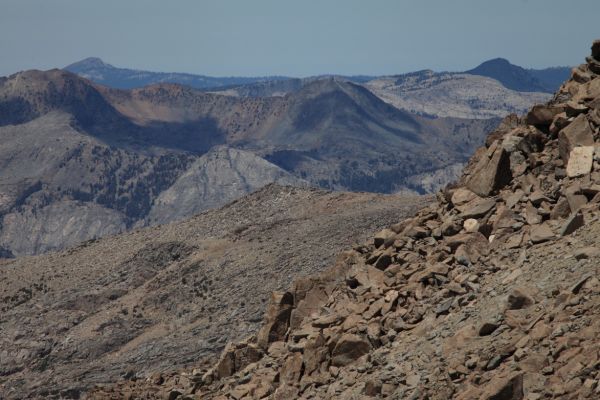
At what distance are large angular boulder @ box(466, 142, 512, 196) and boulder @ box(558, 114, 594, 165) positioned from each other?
136cm

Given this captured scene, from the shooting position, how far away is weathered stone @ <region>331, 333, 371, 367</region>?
20.4 meters

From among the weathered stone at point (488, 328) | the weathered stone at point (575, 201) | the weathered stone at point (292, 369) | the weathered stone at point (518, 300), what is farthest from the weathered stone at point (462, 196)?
the weathered stone at point (488, 328)

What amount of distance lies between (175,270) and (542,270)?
46.9m

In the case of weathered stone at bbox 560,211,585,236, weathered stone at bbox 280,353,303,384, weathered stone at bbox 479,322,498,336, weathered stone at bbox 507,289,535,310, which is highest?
weathered stone at bbox 560,211,585,236

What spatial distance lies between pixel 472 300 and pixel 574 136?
199 inches

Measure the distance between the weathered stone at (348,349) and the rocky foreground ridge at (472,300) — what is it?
20 millimetres

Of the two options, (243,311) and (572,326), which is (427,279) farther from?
(243,311)

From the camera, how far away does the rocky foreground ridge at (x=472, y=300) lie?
16234 millimetres

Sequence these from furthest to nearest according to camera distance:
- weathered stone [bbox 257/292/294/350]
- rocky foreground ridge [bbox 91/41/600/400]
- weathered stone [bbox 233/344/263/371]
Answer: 1. weathered stone [bbox 257/292/294/350]
2. weathered stone [bbox 233/344/263/371]
3. rocky foreground ridge [bbox 91/41/600/400]

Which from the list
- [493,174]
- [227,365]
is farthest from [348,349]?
[493,174]

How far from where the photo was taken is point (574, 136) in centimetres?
2217

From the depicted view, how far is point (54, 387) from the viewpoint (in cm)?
4794

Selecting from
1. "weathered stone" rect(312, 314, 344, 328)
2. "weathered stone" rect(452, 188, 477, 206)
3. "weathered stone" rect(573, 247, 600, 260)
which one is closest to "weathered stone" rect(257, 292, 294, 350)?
"weathered stone" rect(312, 314, 344, 328)

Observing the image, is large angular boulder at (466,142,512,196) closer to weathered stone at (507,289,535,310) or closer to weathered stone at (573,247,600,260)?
weathered stone at (573,247,600,260)
